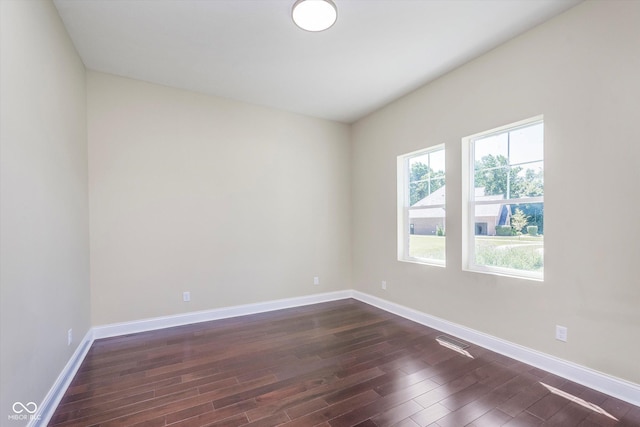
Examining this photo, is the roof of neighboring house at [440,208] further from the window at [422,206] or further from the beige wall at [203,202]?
the beige wall at [203,202]

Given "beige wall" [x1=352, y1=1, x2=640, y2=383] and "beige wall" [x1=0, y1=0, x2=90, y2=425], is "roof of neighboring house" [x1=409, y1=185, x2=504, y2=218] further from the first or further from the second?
"beige wall" [x1=0, y1=0, x2=90, y2=425]

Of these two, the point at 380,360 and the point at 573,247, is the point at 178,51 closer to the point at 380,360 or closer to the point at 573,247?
the point at 380,360

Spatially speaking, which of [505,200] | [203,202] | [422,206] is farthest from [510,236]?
[203,202]

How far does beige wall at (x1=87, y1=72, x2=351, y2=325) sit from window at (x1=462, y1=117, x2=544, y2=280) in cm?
215

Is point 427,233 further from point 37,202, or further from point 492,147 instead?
point 37,202

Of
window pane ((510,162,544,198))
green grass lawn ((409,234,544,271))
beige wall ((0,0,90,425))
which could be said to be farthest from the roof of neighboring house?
beige wall ((0,0,90,425))

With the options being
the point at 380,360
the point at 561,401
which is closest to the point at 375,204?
the point at 380,360

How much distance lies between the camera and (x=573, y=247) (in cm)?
227

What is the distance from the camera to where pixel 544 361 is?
95.0 inches

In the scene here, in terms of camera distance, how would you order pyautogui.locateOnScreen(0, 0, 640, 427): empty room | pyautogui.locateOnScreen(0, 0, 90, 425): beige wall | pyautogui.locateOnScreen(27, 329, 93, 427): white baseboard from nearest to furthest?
pyautogui.locateOnScreen(0, 0, 90, 425): beige wall
pyautogui.locateOnScreen(27, 329, 93, 427): white baseboard
pyautogui.locateOnScreen(0, 0, 640, 427): empty room

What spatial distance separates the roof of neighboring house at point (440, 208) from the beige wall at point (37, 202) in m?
3.71

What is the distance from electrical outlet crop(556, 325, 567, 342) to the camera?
2.31 metres

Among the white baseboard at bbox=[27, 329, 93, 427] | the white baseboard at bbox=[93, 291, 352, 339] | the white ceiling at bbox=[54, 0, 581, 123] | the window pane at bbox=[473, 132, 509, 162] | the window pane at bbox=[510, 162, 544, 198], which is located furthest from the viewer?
the white baseboard at bbox=[93, 291, 352, 339]

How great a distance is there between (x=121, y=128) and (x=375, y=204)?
11.3ft
